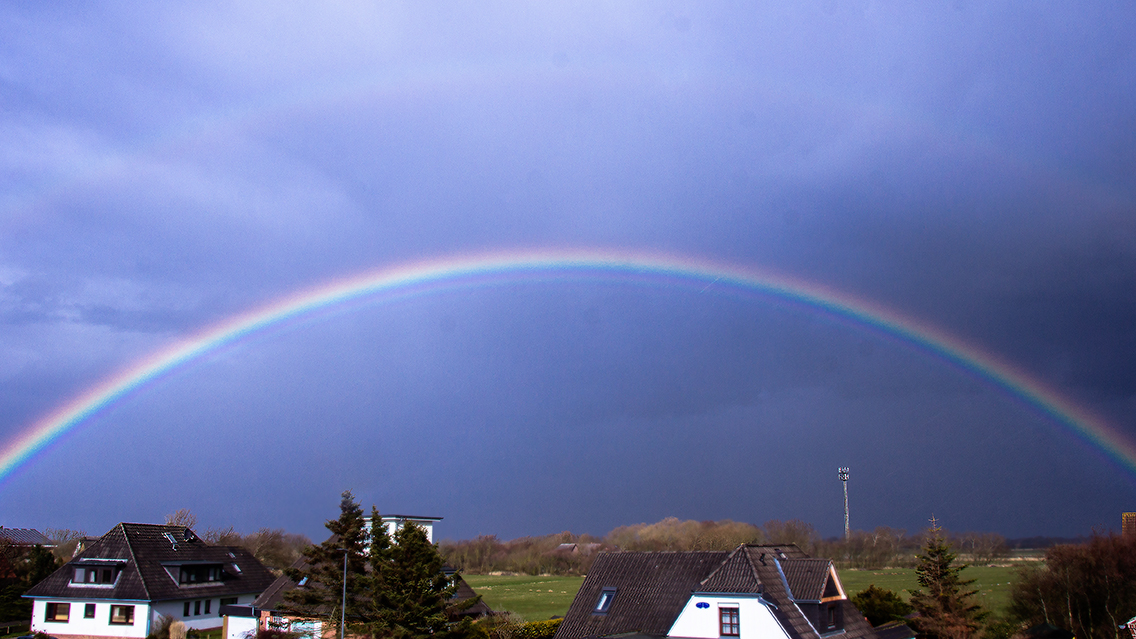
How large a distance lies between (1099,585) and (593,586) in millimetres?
31761

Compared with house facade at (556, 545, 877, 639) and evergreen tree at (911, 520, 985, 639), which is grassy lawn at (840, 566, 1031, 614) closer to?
evergreen tree at (911, 520, 985, 639)

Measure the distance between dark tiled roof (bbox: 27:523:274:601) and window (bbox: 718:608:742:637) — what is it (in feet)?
126

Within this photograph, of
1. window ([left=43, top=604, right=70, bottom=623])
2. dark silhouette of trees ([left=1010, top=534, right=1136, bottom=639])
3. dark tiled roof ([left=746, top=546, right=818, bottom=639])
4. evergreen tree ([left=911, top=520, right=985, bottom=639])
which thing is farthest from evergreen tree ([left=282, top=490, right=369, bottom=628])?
dark silhouette of trees ([left=1010, top=534, right=1136, bottom=639])

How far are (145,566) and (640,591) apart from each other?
119 ft

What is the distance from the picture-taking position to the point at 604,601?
41.2 metres

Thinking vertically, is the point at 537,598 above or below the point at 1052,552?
below

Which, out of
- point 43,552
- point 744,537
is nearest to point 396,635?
point 43,552

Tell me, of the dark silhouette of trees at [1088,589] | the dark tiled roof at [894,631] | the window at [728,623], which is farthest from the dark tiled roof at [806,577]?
the dark silhouette of trees at [1088,589]

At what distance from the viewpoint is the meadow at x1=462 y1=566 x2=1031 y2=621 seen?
66438mm

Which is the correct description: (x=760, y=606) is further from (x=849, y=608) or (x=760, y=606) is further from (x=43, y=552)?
(x=43, y=552)

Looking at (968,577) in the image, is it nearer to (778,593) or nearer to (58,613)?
(778,593)

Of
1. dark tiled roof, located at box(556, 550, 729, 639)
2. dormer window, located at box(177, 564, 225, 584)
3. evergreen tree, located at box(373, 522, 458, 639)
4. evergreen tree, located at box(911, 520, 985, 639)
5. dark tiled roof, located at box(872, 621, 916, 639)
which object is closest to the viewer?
evergreen tree, located at box(373, 522, 458, 639)

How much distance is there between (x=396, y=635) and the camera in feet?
97.6

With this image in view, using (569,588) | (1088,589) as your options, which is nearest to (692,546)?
(569,588)
